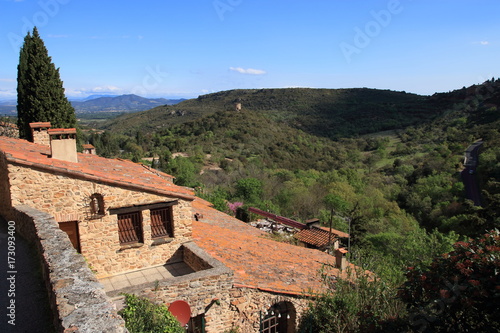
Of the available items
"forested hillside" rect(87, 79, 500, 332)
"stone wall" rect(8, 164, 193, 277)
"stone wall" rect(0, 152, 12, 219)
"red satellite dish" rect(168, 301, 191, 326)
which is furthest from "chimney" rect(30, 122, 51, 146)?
"forested hillside" rect(87, 79, 500, 332)

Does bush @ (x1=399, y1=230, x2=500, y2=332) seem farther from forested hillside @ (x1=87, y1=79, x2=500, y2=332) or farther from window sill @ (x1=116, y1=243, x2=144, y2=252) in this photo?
window sill @ (x1=116, y1=243, x2=144, y2=252)

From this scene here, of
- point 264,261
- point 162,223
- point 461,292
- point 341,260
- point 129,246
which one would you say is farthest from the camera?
point 341,260

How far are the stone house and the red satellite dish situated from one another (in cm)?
15

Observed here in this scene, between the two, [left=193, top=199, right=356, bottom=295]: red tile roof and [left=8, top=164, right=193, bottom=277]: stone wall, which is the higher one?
[left=8, top=164, right=193, bottom=277]: stone wall

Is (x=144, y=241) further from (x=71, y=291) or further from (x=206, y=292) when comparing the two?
(x=71, y=291)

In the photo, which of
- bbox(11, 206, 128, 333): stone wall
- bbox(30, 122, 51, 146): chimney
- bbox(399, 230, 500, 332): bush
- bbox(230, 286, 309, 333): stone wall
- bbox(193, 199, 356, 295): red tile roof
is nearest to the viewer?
bbox(11, 206, 128, 333): stone wall

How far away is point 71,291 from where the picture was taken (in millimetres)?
4125

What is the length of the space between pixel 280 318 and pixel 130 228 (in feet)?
14.0

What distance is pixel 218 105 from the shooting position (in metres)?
86.1

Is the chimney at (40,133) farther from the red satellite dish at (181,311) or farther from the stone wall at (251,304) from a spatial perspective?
the stone wall at (251,304)

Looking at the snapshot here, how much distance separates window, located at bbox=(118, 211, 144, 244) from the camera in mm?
8070

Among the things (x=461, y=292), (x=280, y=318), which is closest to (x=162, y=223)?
(x=280, y=318)

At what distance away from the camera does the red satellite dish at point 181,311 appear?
21.3 ft

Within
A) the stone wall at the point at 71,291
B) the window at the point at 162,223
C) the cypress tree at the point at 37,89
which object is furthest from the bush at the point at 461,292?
the cypress tree at the point at 37,89
